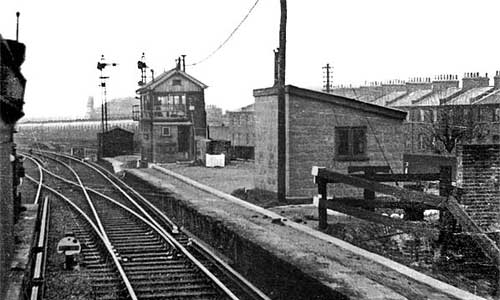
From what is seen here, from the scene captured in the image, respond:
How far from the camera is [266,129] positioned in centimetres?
2011

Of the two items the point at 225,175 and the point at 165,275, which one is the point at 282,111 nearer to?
the point at 165,275

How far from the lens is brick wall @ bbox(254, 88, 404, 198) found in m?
18.6

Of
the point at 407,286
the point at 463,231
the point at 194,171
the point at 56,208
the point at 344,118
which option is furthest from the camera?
the point at 194,171

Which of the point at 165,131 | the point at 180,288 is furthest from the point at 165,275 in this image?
the point at 165,131

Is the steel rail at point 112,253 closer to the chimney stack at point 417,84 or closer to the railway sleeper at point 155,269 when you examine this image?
the railway sleeper at point 155,269

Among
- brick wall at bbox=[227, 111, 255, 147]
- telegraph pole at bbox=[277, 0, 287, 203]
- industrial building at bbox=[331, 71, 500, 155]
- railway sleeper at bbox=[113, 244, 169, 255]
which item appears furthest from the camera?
brick wall at bbox=[227, 111, 255, 147]

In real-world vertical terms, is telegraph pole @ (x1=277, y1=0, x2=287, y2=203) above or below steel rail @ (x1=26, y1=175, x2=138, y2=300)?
above

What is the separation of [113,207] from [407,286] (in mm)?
14148

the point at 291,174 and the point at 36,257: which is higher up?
the point at 291,174

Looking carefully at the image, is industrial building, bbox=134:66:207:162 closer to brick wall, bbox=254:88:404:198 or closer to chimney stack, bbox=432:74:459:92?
chimney stack, bbox=432:74:459:92

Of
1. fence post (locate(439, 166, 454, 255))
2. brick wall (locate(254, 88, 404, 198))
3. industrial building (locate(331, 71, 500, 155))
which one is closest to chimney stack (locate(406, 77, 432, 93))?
industrial building (locate(331, 71, 500, 155))

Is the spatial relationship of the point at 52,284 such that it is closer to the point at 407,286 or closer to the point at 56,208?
the point at 407,286

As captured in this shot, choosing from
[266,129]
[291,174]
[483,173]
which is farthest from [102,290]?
[266,129]

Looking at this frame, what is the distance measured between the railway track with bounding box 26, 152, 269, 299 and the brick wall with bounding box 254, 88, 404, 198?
4.15m
